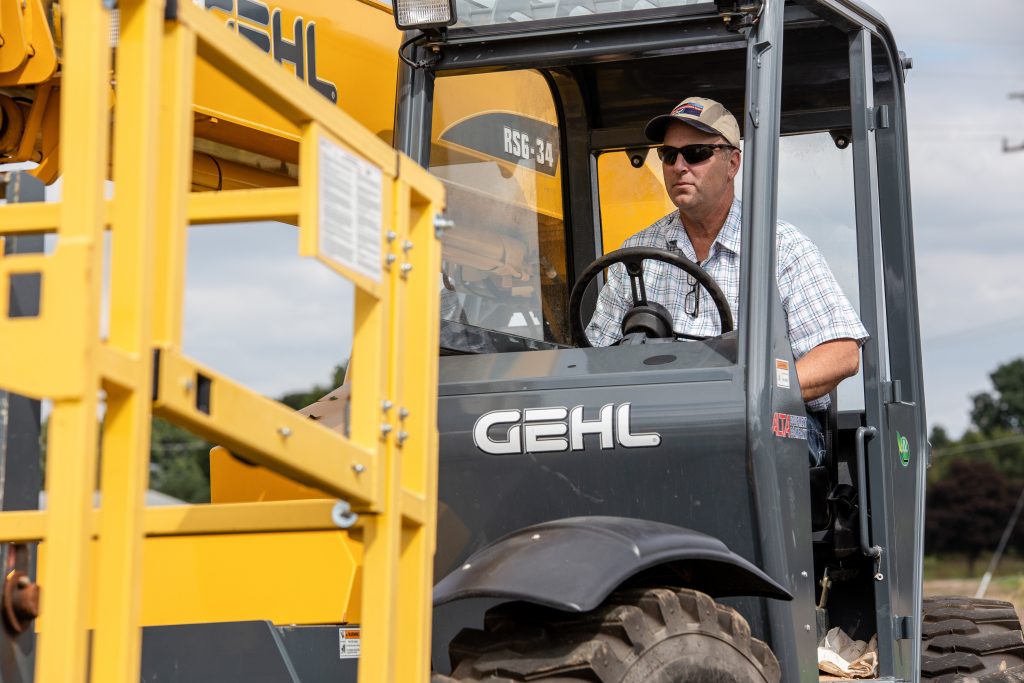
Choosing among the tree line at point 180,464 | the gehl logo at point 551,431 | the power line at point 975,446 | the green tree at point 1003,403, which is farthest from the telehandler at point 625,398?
the green tree at point 1003,403

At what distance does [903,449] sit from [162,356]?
2987mm


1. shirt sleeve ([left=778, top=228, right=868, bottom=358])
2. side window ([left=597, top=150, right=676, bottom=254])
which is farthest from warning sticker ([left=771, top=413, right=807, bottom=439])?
side window ([left=597, top=150, right=676, bottom=254])

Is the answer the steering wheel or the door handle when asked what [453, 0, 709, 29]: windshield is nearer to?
the steering wheel

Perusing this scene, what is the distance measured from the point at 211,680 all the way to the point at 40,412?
0.72 m

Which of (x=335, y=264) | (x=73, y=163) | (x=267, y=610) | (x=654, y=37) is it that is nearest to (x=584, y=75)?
(x=654, y=37)

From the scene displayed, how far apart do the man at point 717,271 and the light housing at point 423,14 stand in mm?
680

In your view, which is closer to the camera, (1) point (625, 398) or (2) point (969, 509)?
(1) point (625, 398)

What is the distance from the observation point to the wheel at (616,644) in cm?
308

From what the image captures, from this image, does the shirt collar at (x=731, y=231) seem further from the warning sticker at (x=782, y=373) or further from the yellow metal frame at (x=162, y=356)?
the yellow metal frame at (x=162, y=356)

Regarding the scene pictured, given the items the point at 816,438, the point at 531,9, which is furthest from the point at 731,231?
the point at 531,9

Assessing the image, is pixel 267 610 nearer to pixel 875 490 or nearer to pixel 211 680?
pixel 211 680

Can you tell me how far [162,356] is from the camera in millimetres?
2221

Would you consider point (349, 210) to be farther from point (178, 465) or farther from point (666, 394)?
point (178, 465)

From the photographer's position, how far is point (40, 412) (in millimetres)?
3135
